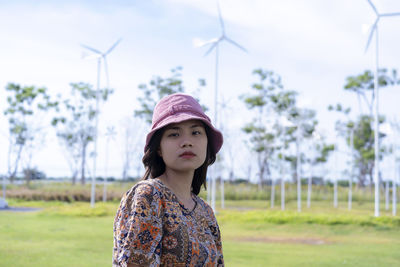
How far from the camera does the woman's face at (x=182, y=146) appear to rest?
1.71 m

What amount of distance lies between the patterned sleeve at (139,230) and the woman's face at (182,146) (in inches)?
7.2

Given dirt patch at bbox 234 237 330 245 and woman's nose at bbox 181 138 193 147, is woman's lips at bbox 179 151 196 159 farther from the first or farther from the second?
dirt patch at bbox 234 237 330 245

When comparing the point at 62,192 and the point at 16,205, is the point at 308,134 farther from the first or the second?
the point at 16,205

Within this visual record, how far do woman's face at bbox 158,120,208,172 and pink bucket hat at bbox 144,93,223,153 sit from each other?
0.10 ft

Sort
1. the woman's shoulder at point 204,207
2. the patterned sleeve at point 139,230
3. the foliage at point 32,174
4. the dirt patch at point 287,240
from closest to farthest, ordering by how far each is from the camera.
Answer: the patterned sleeve at point 139,230 < the woman's shoulder at point 204,207 < the dirt patch at point 287,240 < the foliage at point 32,174

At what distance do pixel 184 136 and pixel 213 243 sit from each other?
0.38 metres

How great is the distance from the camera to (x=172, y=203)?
5.28 ft

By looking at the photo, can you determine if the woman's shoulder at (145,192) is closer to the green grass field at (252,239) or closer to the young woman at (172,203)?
the young woman at (172,203)

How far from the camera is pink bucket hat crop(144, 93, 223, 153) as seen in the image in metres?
1.69

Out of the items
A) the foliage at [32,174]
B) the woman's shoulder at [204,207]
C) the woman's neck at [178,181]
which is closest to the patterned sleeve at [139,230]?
the woman's neck at [178,181]

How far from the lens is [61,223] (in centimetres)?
1321

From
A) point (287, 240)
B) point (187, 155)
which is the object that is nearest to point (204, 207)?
point (187, 155)

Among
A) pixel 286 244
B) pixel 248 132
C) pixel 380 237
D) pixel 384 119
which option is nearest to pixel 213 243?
pixel 286 244

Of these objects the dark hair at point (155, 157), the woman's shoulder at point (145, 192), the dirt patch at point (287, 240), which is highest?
the dark hair at point (155, 157)
